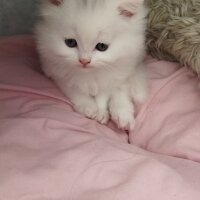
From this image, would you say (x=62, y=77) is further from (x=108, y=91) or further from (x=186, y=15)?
(x=186, y=15)

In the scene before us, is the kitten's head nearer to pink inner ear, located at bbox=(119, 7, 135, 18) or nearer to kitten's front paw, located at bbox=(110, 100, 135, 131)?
pink inner ear, located at bbox=(119, 7, 135, 18)

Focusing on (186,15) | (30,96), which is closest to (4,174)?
(30,96)

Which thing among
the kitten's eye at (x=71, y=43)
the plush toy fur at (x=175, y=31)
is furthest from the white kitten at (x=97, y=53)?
the plush toy fur at (x=175, y=31)

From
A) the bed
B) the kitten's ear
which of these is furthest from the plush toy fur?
the kitten's ear

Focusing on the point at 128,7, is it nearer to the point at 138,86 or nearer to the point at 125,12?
the point at 125,12

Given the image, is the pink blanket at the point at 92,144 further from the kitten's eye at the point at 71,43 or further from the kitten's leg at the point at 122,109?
the kitten's eye at the point at 71,43

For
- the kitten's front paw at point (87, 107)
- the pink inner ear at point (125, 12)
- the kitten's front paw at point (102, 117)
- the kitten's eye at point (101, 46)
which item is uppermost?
the pink inner ear at point (125, 12)

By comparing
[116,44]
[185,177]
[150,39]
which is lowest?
[185,177]
